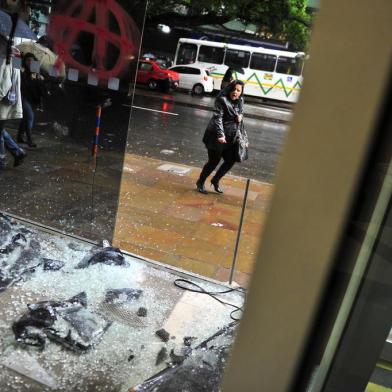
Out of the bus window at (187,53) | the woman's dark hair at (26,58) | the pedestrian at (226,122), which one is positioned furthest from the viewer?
the bus window at (187,53)

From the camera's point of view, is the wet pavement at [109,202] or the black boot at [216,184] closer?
the wet pavement at [109,202]

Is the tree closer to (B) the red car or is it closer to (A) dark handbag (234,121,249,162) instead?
(B) the red car

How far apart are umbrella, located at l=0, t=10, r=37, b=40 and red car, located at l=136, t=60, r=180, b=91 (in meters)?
20.7

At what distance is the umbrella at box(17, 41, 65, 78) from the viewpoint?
13.8 feet

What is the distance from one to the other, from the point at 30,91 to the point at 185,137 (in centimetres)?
802

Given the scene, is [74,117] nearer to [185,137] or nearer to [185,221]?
[185,221]

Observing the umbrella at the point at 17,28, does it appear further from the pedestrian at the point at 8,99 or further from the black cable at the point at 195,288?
the black cable at the point at 195,288

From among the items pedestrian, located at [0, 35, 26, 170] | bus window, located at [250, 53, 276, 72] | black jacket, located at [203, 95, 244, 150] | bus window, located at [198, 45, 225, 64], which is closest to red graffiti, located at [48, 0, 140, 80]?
pedestrian, located at [0, 35, 26, 170]

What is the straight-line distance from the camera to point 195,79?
25.5 m

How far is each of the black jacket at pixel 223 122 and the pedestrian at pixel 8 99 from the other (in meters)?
2.86

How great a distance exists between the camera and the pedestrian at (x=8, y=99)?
4344mm

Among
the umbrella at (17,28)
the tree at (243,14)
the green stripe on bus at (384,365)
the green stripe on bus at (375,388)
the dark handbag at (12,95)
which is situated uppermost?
the tree at (243,14)

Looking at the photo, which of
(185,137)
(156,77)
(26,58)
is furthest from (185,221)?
(156,77)

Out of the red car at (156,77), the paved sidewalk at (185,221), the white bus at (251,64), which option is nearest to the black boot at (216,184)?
the paved sidewalk at (185,221)
